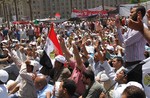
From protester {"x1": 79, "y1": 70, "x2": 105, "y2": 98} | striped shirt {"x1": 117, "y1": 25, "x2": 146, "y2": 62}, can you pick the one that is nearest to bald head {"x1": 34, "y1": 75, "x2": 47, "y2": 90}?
protester {"x1": 79, "y1": 70, "x2": 105, "y2": 98}

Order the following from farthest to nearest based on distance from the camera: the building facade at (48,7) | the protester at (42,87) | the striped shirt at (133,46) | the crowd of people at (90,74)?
the building facade at (48,7)
the protester at (42,87)
the striped shirt at (133,46)
the crowd of people at (90,74)

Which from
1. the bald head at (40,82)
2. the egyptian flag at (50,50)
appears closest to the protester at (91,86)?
the bald head at (40,82)

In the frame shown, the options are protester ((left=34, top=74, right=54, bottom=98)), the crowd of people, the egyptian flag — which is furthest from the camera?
the egyptian flag

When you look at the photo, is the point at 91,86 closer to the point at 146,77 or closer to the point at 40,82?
the point at 40,82

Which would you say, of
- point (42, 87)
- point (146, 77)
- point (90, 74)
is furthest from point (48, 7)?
point (146, 77)

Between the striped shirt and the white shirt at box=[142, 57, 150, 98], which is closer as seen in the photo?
the white shirt at box=[142, 57, 150, 98]

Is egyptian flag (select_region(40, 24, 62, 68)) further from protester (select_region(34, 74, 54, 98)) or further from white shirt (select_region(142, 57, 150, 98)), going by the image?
white shirt (select_region(142, 57, 150, 98))

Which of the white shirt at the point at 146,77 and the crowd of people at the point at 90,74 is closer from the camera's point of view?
the white shirt at the point at 146,77

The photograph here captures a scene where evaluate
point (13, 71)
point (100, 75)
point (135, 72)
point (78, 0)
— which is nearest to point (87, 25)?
point (13, 71)

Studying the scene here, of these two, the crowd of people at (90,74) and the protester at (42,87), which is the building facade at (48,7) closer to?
the crowd of people at (90,74)

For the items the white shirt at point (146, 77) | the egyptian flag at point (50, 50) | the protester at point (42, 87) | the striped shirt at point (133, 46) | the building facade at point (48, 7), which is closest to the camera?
the white shirt at point (146, 77)

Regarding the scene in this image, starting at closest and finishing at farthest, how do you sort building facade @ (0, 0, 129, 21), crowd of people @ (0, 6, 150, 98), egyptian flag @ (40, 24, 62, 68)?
1. crowd of people @ (0, 6, 150, 98)
2. egyptian flag @ (40, 24, 62, 68)
3. building facade @ (0, 0, 129, 21)

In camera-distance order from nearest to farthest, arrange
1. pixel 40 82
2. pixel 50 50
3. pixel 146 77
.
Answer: pixel 146 77 → pixel 40 82 → pixel 50 50

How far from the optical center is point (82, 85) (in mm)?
5672
